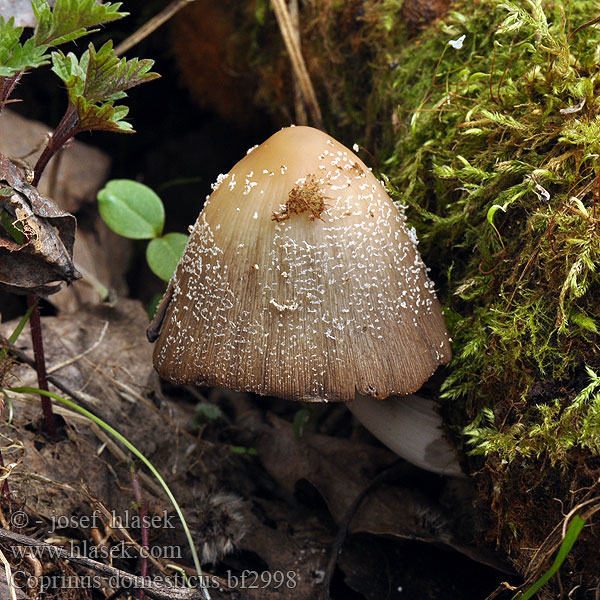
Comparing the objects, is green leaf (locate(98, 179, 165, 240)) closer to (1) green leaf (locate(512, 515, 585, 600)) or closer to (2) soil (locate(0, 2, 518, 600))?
(2) soil (locate(0, 2, 518, 600))

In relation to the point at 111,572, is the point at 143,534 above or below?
below

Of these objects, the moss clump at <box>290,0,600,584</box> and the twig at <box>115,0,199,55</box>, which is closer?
the moss clump at <box>290,0,600,584</box>

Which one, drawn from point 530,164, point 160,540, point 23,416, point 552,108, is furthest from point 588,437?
point 23,416

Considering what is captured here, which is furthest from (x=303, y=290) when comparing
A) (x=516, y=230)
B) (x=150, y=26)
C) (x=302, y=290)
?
(x=150, y=26)

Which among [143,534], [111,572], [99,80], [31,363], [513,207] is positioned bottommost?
[143,534]

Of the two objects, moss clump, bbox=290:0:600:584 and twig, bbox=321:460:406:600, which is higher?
moss clump, bbox=290:0:600:584

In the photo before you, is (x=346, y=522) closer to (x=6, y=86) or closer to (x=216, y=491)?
(x=216, y=491)

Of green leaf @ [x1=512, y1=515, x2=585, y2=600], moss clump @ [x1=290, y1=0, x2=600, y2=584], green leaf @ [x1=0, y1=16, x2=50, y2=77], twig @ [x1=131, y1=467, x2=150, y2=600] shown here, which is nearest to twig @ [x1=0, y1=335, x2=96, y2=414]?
twig @ [x1=131, y1=467, x2=150, y2=600]

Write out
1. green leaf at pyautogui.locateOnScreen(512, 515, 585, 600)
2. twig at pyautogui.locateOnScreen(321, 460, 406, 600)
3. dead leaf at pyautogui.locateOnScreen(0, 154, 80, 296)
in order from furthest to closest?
twig at pyautogui.locateOnScreen(321, 460, 406, 600)
dead leaf at pyautogui.locateOnScreen(0, 154, 80, 296)
green leaf at pyautogui.locateOnScreen(512, 515, 585, 600)

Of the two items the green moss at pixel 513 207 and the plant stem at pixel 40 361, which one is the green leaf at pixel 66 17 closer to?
the plant stem at pixel 40 361
